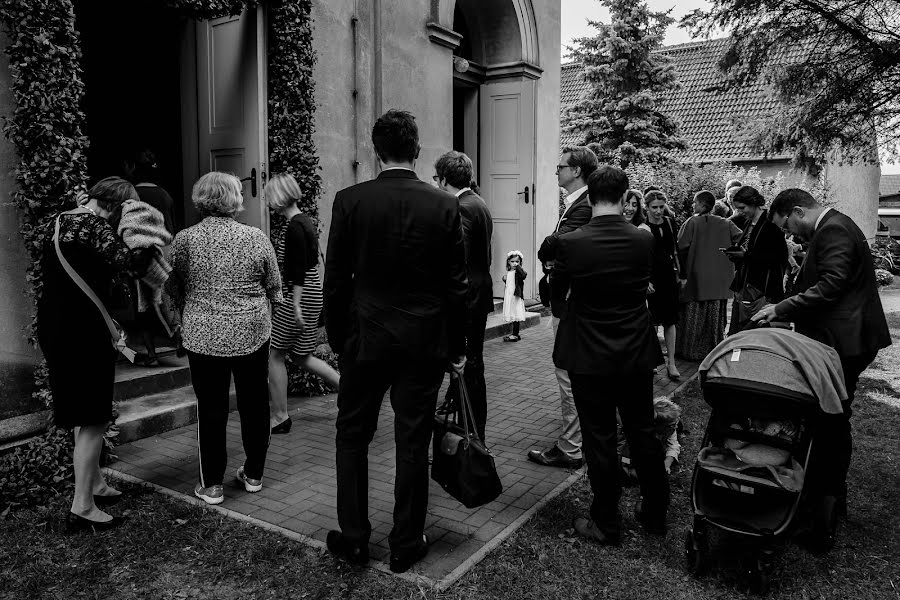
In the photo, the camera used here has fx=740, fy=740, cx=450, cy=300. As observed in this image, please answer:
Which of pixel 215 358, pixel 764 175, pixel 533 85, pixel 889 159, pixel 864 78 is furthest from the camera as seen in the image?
pixel 764 175

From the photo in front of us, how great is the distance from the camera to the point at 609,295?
3.88 metres

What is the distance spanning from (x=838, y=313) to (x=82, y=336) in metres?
4.24

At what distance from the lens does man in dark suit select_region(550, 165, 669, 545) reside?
12.6 ft

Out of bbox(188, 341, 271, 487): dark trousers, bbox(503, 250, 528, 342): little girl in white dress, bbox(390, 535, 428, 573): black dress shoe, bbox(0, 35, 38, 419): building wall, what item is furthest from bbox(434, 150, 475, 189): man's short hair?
bbox(503, 250, 528, 342): little girl in white dress

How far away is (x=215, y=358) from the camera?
14.4ft

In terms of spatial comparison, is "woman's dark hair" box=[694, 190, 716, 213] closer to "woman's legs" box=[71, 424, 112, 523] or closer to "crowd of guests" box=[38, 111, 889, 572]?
"crowd of guests" box=[38, 111, 889, 572]

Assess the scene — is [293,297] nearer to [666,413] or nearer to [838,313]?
[666,413]

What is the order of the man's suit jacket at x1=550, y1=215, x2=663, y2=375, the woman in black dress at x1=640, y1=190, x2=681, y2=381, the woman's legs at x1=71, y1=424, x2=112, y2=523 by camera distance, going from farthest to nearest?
the woman in black dress at x1=640, y1=190, x2=681, y2=381
the woman's legs at x1=71, y1=424, x2=112, y2=523
the man's suit jacket at x1=550, y1=215, x2=663, y2=375

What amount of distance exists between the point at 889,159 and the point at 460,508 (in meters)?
9.74

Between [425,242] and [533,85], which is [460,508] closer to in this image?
[425,242]

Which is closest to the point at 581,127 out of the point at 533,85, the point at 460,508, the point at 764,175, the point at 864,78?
the point at 764,175

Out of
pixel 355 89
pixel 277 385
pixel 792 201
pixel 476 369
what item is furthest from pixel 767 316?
pixel 355 89

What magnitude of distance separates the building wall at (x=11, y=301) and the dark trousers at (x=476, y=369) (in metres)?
2.88

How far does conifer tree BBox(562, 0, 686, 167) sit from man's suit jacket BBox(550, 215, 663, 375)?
61.3 ft
